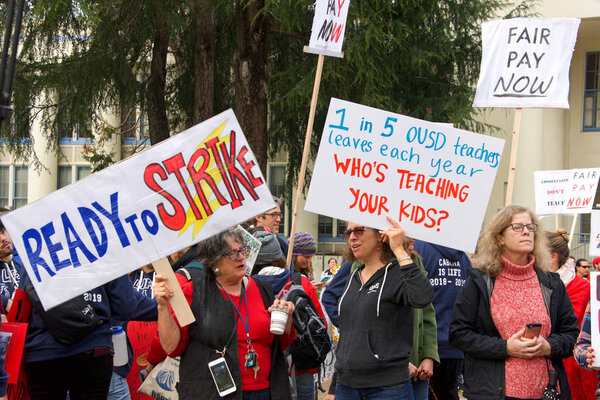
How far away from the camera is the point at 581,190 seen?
11984 mm

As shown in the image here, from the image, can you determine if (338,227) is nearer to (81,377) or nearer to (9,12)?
(81,377)

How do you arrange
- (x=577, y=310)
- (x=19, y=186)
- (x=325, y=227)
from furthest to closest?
(x=19, y=186), (x=325, y=227), (x=577, y=310)

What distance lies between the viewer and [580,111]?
22.6m

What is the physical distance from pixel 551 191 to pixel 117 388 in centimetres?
824

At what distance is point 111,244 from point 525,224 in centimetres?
251

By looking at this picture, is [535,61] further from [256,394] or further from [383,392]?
[256,394]

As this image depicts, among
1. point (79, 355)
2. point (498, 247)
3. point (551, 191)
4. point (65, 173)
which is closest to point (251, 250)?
point (79, 355)

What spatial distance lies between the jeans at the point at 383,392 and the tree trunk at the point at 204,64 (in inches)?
412

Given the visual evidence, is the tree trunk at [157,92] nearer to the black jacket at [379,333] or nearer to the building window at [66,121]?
the building window at [66,121]

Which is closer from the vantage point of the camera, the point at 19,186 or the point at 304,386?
the point at 304,386

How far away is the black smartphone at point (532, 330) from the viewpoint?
4.49m

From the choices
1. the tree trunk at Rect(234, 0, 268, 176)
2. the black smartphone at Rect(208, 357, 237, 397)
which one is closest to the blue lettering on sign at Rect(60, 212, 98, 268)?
the black smartphone at Rect(208, 357, 237, 397)

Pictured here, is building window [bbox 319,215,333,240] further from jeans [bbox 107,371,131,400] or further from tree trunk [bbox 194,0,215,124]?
jeans [bbox 107,371,131,400]

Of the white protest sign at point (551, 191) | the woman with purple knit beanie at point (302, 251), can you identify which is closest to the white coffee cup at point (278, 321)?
the woman with purple knit beanie at point (302, 251)
